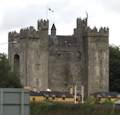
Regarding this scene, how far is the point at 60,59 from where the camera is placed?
133 m

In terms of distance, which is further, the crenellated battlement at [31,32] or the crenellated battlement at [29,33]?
the crenellated battlement at [31,32]

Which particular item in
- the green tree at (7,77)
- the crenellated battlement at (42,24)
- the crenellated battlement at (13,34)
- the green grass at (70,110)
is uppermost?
the crenellated battlement at (42,24)

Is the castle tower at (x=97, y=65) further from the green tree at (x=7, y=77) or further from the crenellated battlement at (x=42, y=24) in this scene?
the green tree at (x=7, y=77)

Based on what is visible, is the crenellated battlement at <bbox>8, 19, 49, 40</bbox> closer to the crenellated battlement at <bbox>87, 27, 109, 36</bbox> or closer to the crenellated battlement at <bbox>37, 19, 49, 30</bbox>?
the crenellated battlement at <bbox>37, 19, 49, 30</bbox>

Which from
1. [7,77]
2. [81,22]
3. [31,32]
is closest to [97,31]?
[81,22]

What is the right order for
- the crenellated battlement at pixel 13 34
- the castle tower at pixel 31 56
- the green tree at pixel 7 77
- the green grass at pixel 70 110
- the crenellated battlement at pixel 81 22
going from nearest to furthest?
the green grass at pixel 70 110 → the green tree at pixel 7 77 → the castle tower at pixel 31 56 → the crenellated battlement at pixel 13 34 → the crenellated battlement at pixel 81 22

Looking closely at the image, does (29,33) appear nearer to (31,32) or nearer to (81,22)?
(31,32)

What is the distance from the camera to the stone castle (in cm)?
12962

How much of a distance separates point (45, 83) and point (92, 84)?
26.1ft

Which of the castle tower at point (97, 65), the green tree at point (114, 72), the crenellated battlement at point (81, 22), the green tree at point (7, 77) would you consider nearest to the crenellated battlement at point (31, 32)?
the crenellated battlement at point (81, 22)

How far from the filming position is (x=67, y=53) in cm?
13400

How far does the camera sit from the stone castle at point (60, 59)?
129625 millimetres

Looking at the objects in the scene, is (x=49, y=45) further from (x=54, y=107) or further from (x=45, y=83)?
(x=54, y=107)

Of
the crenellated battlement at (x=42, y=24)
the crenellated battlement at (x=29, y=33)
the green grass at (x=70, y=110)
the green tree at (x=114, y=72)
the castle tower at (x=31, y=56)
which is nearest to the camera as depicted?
the green grass at (x=70, y=110)
